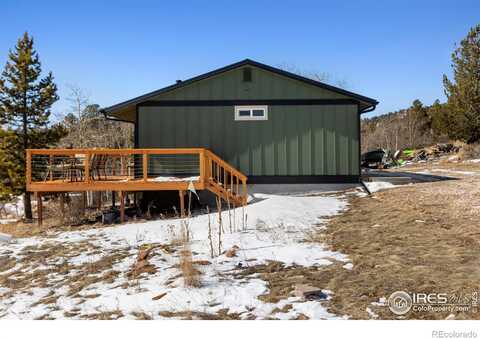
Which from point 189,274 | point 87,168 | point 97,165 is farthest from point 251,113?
point 189,274

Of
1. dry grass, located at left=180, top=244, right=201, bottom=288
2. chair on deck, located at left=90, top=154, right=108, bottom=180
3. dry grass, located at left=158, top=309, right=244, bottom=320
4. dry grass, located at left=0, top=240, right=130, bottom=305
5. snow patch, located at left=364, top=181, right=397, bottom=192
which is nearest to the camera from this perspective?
dry grass, located at left=158, top=309, right=244, bottom=320

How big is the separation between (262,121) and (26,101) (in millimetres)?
10814

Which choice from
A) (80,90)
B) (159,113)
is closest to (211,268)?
(159,113)

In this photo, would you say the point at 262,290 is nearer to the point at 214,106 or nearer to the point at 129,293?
the point at 129,293

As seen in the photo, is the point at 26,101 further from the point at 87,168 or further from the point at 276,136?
the point at 276,136

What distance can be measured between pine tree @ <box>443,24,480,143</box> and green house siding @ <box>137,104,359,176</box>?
15863 mm

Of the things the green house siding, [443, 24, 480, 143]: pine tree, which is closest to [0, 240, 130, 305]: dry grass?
the green house siding

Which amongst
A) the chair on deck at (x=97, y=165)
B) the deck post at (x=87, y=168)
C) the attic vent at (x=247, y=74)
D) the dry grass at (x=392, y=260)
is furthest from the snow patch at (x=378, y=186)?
the deck post at (x=87, y=168)

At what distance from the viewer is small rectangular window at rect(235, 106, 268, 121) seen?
37.1 ft

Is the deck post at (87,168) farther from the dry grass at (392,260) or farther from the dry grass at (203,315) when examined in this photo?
the dry grass at (203,315)

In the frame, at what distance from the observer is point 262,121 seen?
446 inches

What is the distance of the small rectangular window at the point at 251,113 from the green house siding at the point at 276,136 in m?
0.13

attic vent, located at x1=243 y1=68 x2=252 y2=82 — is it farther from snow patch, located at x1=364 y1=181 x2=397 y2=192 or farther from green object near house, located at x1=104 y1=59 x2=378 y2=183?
snow patch, located at x1=364 y1=181 x2=397 y2=192

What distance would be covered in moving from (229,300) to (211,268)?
102 centimetres
